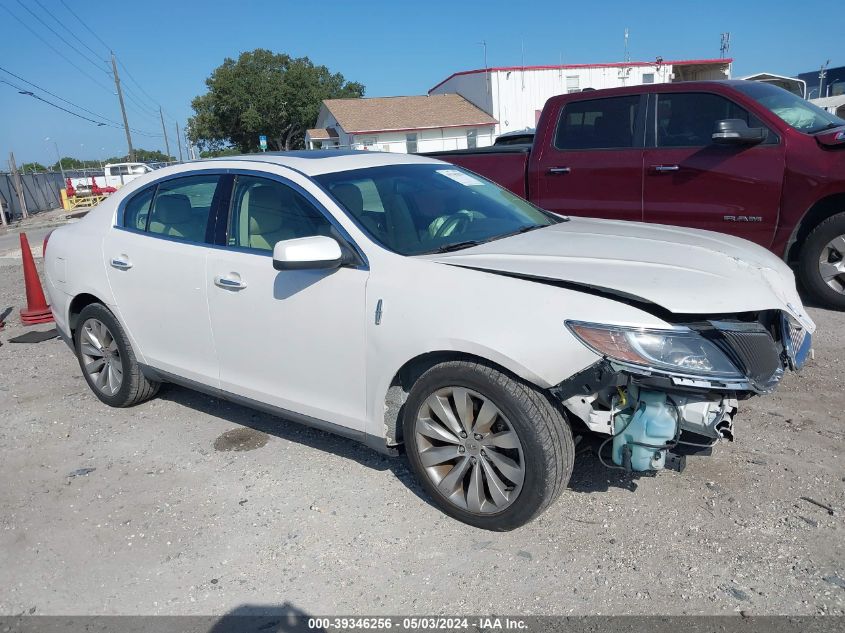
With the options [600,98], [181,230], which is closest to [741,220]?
[600,98]

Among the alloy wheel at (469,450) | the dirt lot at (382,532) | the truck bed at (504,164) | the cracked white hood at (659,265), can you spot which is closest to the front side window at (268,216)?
the cracked white hood at (659,265)

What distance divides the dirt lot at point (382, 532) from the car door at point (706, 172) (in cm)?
192

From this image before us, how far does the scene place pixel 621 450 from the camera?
9.28 ft

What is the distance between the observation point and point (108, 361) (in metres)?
4.83

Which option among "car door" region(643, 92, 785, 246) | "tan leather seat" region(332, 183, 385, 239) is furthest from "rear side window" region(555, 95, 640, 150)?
"tan leather seat" region(332, 183, 385, 239)

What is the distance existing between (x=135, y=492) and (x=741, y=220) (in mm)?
5128

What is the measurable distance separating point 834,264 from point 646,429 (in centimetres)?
410

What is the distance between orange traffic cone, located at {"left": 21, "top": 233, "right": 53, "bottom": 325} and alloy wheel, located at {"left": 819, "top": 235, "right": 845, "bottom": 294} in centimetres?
779

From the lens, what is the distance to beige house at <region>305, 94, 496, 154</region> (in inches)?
1762

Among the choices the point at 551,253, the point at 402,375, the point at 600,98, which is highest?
the point at 600,98

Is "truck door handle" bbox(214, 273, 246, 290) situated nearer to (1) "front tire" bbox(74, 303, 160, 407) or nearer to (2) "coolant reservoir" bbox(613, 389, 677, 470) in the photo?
(1) "front tire" bbox(74, 303, 160, 407)

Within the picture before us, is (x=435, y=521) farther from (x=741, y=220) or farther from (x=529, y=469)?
(x=741, y=220)

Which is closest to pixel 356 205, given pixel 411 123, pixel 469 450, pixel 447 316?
pixel 447 316

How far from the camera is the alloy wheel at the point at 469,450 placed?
2.97m
